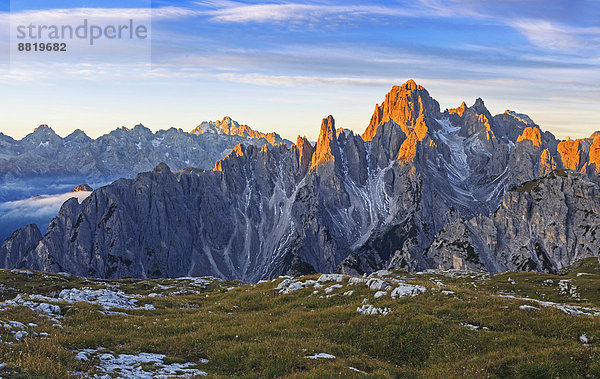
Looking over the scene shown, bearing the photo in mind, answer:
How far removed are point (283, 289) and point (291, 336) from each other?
61.4ft

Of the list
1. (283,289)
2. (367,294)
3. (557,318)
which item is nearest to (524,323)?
(557,318)

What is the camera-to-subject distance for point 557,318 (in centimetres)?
2330

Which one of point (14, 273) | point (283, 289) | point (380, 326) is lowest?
point (14, 273)

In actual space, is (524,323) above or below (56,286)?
above

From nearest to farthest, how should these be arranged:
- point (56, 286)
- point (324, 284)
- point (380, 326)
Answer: point (380, 326) < point (324, 284) < point (56, 286)

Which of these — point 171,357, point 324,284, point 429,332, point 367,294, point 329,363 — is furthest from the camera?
point 324,284

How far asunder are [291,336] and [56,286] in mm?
75959

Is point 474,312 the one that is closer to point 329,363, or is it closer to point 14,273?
point 329,363

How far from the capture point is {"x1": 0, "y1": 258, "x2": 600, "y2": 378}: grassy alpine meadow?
17.3m

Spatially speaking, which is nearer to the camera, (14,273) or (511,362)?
(511,362)

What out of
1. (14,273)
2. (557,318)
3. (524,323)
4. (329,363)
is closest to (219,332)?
(329,363)

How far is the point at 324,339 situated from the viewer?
76.4 ft

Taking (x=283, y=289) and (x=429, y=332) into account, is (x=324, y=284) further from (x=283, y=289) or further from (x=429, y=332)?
(x=429, y=332)

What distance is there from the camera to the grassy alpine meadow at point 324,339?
17266 mm
